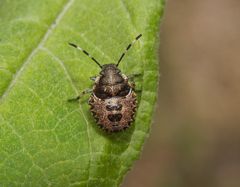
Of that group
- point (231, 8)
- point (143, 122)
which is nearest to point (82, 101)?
point (143, 122)

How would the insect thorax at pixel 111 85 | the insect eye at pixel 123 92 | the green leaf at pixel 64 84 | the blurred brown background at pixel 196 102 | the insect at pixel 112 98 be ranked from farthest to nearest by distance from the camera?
the blurred brown background at pixel 196 102 < the insect eye at pixel 123 92 < the insect thorax at pixel 111 85 < the insect at pixel 112 98 < the green leaf at pixel 64 84

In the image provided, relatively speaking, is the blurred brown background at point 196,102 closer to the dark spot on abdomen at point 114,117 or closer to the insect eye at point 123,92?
the insect eye at point 123,92

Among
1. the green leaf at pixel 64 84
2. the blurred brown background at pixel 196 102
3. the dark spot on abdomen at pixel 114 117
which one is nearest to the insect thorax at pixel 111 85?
the dark spot on abdomen at pixel 114 117

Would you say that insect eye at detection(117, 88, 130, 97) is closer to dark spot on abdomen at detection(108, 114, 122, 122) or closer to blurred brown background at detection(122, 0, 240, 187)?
dark spot on abdomen at detection(108, 114, 122, 122)

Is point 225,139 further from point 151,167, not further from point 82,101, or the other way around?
point 82,101

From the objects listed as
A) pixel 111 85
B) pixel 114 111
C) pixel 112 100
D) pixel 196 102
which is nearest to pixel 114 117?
pixel 114 111

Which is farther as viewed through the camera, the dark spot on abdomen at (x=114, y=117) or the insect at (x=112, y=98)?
the dark spot on abdomen at (x=114, y=117)

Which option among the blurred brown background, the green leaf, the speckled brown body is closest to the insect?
the speckled brown body
